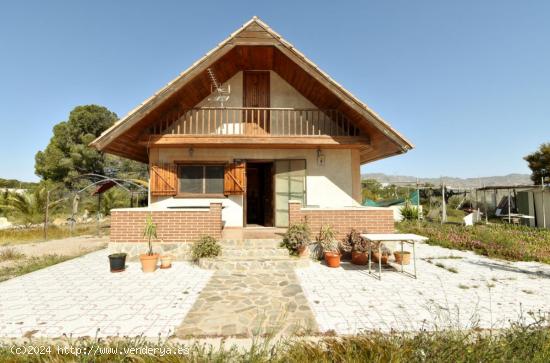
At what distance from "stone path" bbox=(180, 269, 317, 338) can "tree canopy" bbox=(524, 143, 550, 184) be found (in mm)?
28414

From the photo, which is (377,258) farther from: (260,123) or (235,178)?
(260,123)

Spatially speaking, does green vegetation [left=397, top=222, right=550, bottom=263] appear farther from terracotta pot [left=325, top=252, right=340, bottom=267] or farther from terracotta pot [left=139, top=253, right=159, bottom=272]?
terracotta pot [left=139, top=253, right=159, bottom=272]

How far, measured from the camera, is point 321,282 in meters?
5.19

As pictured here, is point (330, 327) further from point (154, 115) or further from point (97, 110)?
point (97, 110)

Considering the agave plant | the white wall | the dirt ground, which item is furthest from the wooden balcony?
the dirt ground

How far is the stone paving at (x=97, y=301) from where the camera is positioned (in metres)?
3.35

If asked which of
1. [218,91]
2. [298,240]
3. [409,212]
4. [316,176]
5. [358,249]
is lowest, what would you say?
[358,249]

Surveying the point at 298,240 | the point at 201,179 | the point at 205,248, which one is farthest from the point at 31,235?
the point at 298,240

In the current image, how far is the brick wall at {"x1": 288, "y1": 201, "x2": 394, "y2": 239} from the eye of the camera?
Result: 712 centimetres

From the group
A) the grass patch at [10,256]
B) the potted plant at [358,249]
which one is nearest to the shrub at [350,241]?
the potted plant at [358,249]

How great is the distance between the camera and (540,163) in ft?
71.9

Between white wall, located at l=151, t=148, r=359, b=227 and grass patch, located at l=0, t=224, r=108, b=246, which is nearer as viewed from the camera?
white wall, located at l=151, t=148, r=359, b=227

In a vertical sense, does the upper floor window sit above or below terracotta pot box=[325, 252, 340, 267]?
above

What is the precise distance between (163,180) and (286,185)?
4.20m
